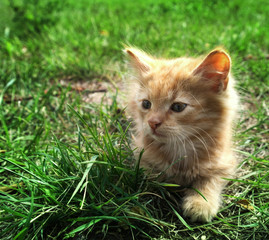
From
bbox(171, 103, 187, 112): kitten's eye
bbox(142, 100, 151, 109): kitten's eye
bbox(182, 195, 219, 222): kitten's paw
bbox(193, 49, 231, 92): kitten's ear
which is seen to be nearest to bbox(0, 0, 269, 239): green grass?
bbox(182, 195, 219, 222): kitten's paw

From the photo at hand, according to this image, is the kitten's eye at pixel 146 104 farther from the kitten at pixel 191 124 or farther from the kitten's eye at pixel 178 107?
the kitten's eye at pixel 178 107

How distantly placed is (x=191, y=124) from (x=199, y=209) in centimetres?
55

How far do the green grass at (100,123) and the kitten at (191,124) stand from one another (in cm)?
13

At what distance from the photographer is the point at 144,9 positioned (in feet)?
19.0

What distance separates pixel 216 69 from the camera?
6.04ft

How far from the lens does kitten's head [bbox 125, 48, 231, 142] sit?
1.82m

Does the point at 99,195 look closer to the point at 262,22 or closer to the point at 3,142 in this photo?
the point at 3,142

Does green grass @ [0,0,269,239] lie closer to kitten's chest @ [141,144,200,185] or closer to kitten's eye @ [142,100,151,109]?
kitten's chest @ [141,144,200,185]

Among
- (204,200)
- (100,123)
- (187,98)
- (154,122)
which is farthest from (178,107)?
(100,123)

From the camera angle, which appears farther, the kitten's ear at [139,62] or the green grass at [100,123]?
the kitten's ear at [139,62]

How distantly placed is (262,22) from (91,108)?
11.8ft

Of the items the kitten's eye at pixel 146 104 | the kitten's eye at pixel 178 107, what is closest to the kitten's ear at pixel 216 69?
the kitten's eye at pixel 178 107

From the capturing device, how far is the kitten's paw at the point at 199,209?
176cm

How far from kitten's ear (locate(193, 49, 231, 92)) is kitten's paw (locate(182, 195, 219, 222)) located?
76 cm
